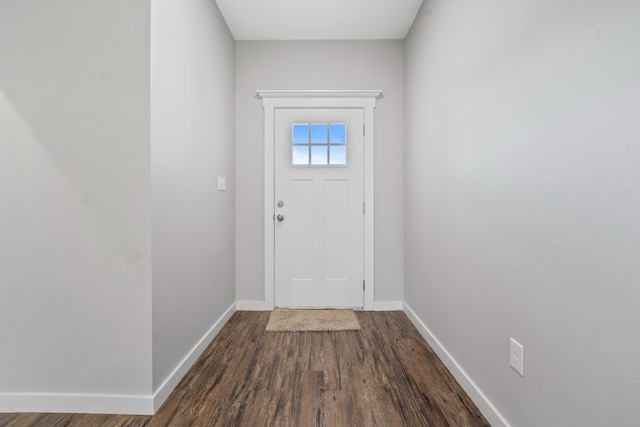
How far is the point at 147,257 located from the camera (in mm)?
1404

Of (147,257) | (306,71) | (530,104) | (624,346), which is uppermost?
(306,71)

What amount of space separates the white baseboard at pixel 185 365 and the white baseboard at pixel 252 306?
0.97ft

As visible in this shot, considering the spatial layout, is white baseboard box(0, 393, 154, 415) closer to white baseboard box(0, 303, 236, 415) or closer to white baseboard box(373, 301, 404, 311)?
white baseboard box(0, 303, 236, 415)

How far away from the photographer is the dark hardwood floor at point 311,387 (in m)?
1.38

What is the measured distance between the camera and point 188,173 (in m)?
1.81

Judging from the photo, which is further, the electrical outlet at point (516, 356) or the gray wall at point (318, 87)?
the gray wall at point (318, 87)

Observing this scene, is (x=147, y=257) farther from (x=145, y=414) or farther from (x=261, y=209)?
(x=261, y=209)

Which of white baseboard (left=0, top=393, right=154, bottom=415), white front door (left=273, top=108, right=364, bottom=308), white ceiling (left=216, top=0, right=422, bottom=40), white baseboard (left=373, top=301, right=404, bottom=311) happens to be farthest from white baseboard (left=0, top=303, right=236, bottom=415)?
white ceiling (left=216, top=0, right=422, bottom=40)

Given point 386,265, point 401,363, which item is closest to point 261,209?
point 386,265

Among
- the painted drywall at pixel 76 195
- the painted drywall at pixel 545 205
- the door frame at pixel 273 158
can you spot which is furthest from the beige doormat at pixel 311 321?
the painted drywall at pixel 76 195

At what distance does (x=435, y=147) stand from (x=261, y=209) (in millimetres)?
1576

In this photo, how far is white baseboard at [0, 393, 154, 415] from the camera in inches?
56.2

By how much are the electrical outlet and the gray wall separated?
61.7 inches

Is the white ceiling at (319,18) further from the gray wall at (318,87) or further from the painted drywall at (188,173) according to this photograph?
the painted drywall at (188,173)
